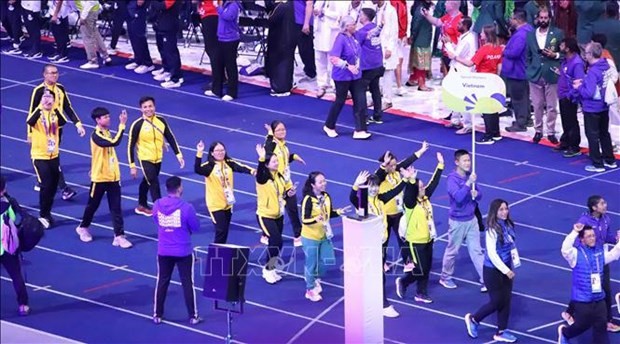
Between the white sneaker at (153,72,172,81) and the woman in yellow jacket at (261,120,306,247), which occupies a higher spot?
the woman in yellow jacket at (261,120,306,247)

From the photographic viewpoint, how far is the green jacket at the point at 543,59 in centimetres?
2073

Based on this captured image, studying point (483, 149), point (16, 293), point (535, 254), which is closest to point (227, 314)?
point (16, 293)

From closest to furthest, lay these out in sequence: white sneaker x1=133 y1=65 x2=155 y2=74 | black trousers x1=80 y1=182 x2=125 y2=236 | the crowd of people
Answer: the crowd of people, black trousers x1=80 y1=182 x2=125 y2=236, white sneaker x1=133 y1=65 x2=155 y2=74

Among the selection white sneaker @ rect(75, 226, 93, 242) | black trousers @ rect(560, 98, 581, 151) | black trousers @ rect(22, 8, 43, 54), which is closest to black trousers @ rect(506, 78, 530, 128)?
black trousers @ rect(560, 98, 581, 151)

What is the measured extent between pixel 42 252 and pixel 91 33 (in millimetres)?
7413

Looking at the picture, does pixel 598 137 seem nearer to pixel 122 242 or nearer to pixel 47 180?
pixel 122 242

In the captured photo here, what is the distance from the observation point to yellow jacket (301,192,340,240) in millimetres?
15836

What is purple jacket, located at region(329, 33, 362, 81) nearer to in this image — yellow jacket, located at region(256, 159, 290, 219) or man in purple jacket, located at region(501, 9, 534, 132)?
man in purple jacket, located at region(501, 9, 534, 132)

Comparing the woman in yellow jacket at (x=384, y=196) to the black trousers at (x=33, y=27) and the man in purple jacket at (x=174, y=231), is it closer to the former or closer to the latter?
the man in purple jacket at (x=174, y=231)

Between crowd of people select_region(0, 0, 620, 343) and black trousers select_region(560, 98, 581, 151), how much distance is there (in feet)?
0.07

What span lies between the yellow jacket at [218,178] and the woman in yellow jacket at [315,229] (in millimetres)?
1116

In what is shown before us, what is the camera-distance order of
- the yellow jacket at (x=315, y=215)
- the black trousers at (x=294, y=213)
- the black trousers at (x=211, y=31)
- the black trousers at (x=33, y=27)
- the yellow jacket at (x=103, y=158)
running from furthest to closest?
the black trousers at (x=33, y=27) < the black trousers at (x=211, y=31) < the yellow jacket at (x=103, y=158) < the black trousers at (x=294, y=213) < the yellow jacket at (x=315, y=215)

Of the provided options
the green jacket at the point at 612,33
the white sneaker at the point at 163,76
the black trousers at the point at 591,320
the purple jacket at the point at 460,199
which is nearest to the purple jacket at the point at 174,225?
the purple jacket at the point at 460,199

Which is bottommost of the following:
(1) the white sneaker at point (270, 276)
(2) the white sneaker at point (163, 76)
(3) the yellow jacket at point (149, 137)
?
(1) the white sneaker at point (270, 276)
